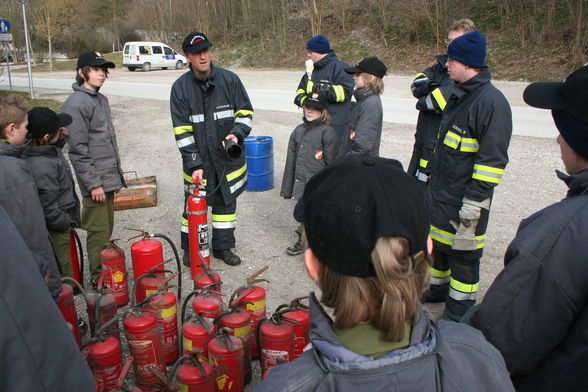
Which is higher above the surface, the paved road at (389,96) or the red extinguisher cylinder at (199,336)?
the paved road at (389,96)

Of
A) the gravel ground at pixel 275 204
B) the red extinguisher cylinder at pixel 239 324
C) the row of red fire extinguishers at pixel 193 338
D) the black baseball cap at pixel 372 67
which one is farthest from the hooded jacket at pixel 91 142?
the black baseball cap at pixel 372 67

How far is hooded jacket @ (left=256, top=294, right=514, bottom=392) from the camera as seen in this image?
1058 mm

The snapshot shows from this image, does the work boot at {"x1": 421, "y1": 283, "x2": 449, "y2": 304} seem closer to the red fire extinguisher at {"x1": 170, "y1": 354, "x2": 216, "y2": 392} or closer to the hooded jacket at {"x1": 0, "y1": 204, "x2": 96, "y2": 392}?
the red fire extinguisher at {"x1": 170, "y1": 354, "x2": 216, "y2": 392}

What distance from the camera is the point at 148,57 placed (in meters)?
31.3

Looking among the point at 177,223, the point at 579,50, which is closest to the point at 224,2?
the point at 579,50

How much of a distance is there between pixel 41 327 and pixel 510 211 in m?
6.05

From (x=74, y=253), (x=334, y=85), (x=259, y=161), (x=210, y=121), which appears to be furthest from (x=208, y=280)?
(x=259, y=161)

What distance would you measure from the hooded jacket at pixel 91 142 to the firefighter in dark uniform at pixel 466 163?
2.78 metres

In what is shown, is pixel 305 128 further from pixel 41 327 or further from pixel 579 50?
pixel 579 50

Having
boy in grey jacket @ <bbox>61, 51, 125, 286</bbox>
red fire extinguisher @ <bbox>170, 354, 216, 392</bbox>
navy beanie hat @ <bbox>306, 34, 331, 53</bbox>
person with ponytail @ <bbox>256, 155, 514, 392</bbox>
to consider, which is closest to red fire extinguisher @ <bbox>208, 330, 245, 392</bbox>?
red fire extinguisher @ <bbox>170, 354, 216, 392</bbox>

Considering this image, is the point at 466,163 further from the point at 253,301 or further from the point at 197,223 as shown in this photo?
the point at 197,223

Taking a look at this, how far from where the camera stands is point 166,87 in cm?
2033

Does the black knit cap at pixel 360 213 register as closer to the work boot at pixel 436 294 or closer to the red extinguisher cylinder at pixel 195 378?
the red extinguisher cylinder at pixel 195 378

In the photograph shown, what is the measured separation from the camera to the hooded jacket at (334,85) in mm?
5438
